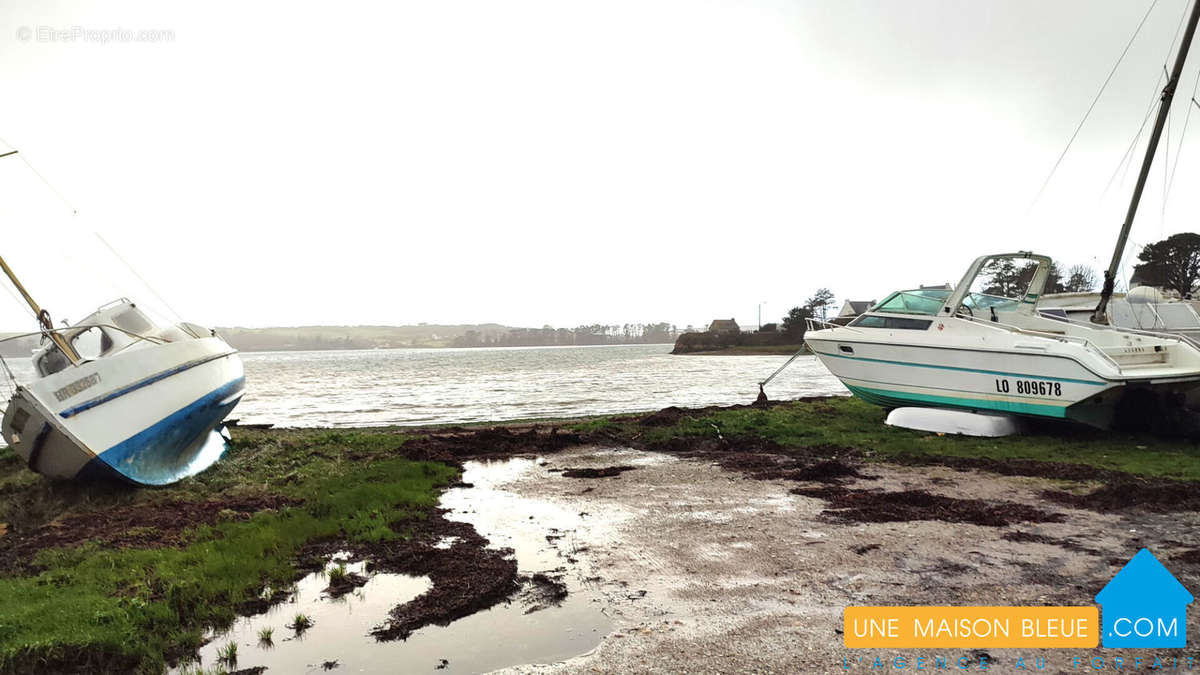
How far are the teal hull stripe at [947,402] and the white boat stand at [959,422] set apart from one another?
0.17 meters

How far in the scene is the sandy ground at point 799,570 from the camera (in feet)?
13.7

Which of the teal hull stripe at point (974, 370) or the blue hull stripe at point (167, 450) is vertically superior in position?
the teal hull stripe at point (974, 370)

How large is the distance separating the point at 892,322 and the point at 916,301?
68 centimetres

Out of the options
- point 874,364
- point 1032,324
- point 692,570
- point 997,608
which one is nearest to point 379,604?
point 692,570

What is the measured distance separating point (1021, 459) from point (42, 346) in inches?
670

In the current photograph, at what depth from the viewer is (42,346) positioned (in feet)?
38.8

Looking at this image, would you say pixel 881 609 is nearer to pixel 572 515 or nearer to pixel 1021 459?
pixel 572 515

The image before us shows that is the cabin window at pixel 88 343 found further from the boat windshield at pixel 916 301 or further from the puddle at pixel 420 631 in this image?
the boat windshield at pixel 916 301

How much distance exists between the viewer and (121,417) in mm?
9930

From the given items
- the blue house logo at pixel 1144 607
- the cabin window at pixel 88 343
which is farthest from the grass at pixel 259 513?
the blue house logo at pixel 1144 607

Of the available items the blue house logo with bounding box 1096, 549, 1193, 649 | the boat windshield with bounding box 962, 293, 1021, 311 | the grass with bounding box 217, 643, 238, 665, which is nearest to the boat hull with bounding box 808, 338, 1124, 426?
the boat windshield with bounding box 962, 293, 1021, 311

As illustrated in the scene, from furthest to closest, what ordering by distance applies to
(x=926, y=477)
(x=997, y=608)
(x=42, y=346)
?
1. (x=42, y=346)
2. (x=926, y=477)
3. (x=997, y=608)

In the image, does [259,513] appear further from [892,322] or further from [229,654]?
[892,322]

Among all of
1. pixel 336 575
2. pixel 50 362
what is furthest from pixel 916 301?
pixel 50 362
